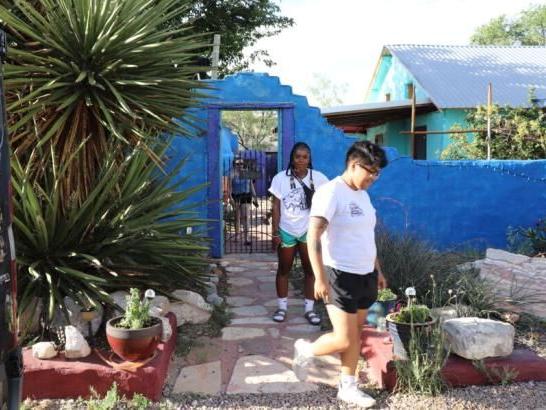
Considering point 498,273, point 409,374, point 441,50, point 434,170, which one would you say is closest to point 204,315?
point 409,374

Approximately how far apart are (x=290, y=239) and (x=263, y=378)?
1.31 m

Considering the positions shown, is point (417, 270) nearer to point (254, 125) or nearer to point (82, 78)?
point (82, 78)

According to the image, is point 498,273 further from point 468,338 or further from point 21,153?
point 21,153

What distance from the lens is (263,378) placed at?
159 inches

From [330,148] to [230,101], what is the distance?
1603 millimetres

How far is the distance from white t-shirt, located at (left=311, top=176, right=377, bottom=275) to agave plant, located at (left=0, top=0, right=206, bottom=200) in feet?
6.39

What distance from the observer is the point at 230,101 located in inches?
313

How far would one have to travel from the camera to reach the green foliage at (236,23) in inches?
579

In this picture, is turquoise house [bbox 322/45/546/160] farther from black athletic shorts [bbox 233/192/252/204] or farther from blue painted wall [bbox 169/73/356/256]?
blue painted wall [bbox 169/73/356/256]

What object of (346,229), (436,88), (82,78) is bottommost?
(346,229)

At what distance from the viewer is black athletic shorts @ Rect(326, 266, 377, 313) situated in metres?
3.43

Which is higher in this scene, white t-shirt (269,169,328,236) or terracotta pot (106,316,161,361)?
white t-shirt (269,169,328,236)

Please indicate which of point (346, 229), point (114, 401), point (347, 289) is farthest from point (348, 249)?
point (114, 401)

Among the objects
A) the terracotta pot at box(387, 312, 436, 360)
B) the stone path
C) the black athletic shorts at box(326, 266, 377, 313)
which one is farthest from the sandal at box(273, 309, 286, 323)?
the black athletic shorts at box(326, 266, 377, 313)
